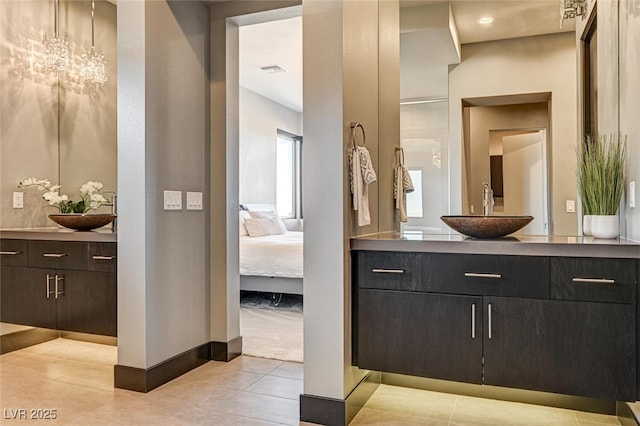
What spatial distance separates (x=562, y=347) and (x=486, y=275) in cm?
44

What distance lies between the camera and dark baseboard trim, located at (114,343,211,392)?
2.68 metres

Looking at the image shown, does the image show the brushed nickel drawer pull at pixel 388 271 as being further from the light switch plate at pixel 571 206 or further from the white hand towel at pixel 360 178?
the light switch plate at pixel 571 206

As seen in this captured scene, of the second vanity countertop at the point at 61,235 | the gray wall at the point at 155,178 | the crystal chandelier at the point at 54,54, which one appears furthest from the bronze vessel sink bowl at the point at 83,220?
the crystal chandelier at the point at 54,54

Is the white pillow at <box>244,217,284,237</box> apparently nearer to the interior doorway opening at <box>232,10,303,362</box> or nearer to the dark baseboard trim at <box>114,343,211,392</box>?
the interior doorway opening at <box>232,10,303,362</box>

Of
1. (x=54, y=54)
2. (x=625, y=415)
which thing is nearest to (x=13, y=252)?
(x=54, y=54)

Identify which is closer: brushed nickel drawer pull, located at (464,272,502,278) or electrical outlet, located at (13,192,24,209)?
brushed nickel drawer pull, located at (464,272,502,278)

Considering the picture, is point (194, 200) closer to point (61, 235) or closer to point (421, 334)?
point (61, 235)

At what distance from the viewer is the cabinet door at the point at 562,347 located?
193 centimetres

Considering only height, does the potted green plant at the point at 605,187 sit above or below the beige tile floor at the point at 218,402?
above

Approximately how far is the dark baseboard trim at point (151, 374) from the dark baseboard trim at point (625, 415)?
8.23 ft

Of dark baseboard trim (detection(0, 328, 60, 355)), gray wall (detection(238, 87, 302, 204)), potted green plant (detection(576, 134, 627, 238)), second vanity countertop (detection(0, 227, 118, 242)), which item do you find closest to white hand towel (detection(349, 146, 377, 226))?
potted green plant (detection(576, 134, 627, 238))

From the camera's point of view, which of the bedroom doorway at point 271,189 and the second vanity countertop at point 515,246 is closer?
the second vanity countertop at point 515,246

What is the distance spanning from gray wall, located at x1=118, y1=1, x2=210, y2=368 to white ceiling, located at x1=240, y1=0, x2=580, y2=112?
68.0 inches

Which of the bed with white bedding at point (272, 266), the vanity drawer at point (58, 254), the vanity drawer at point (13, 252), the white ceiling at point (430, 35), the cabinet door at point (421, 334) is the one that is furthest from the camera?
the bed with white bedding at point (272, 266)
